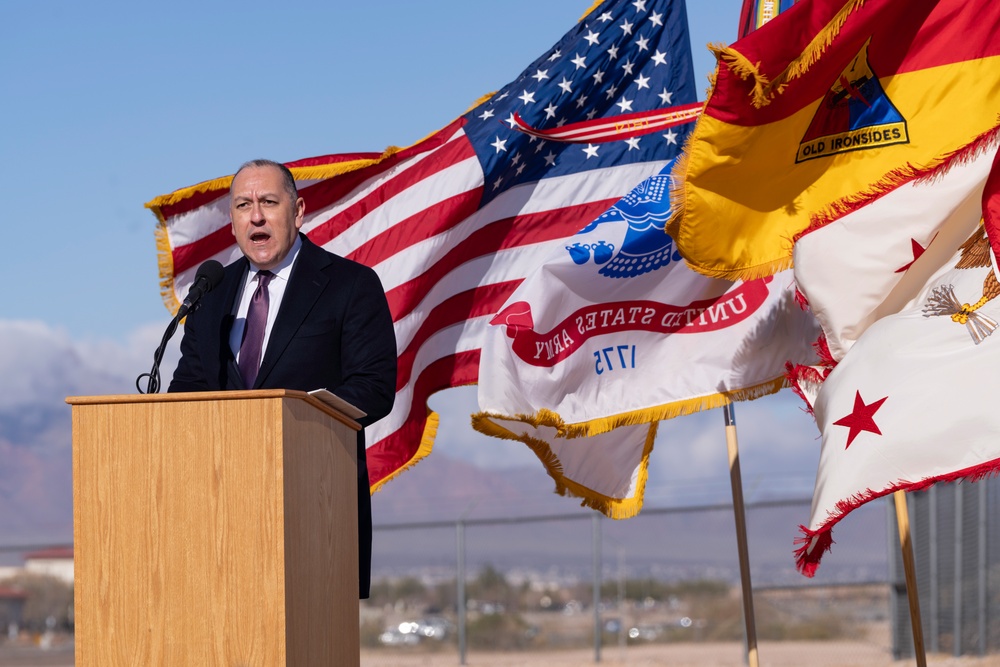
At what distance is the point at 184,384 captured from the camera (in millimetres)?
4520

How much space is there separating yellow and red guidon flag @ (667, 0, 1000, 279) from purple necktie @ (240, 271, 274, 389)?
2.05m

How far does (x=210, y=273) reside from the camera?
3951 mm

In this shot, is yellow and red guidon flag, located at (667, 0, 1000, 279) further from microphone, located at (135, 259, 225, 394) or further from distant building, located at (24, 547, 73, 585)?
distant building, located at (24, 547, 73, 585)

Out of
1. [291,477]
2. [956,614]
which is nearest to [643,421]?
[291,477]

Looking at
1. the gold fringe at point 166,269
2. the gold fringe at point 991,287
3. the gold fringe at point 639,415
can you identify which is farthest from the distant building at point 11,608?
the gold fringe at point 991,287

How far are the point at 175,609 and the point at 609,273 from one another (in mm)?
4144

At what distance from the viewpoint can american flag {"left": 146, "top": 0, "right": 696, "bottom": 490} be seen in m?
7.45

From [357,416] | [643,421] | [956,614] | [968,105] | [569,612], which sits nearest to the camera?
[357,416]

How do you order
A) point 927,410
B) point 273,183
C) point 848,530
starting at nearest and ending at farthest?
point 273,183
point 927,410
point 848,530

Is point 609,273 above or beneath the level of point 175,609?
above

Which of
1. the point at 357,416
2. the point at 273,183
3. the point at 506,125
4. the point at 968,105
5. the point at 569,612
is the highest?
the point at 506,125

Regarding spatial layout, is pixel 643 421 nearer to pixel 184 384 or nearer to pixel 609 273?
pixel 609 273

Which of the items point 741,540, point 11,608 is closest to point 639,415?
point 741,540

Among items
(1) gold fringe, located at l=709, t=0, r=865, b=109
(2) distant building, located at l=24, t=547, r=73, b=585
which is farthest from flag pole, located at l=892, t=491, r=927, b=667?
(2) distant building, located at l=24, t=547, r=73, b=585
